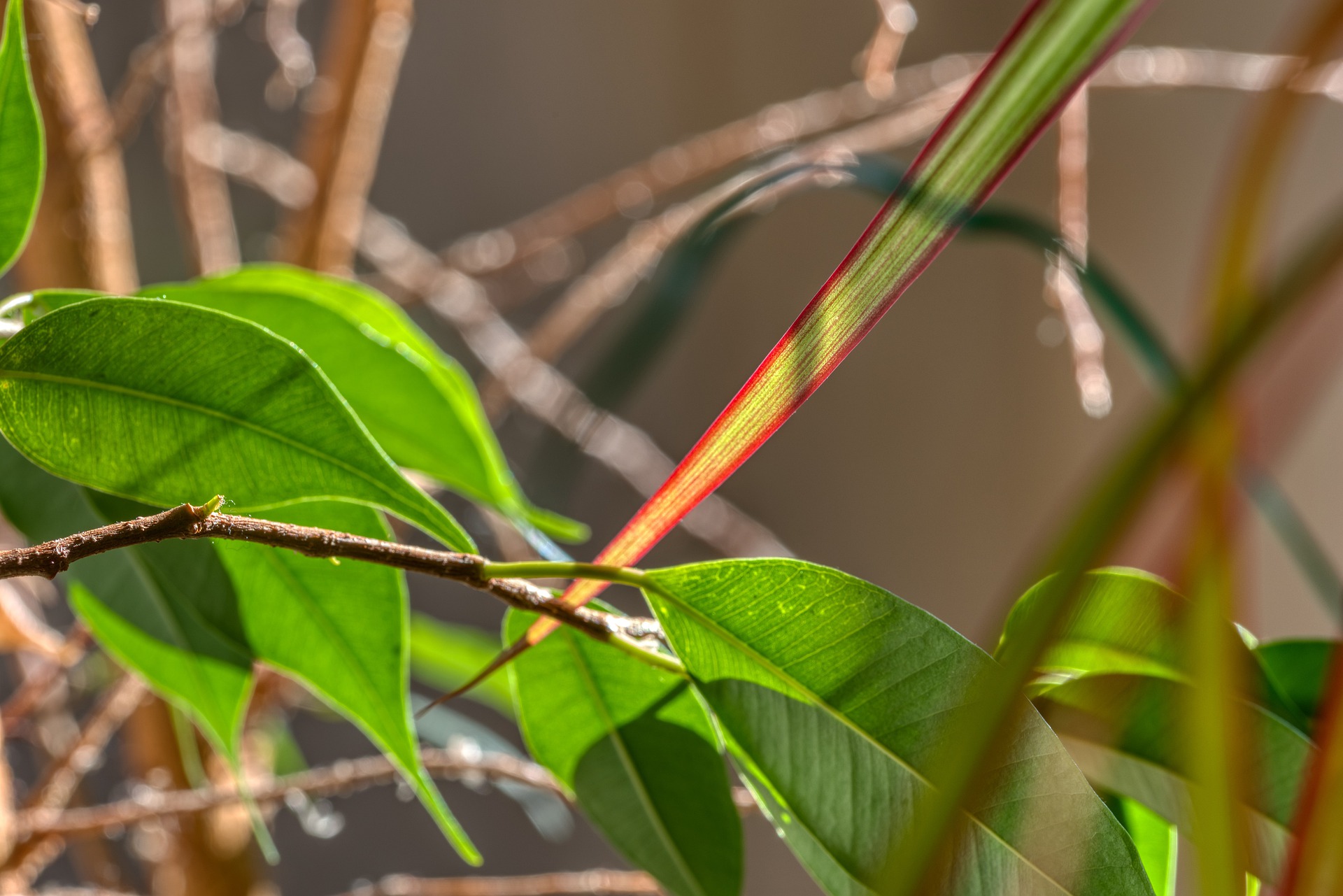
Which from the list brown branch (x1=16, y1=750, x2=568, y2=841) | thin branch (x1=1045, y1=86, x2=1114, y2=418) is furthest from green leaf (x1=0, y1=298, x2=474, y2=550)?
thin branch (x1=1045, y1=86, x2=1114, y2=418)

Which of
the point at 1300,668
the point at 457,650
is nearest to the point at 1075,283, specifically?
the point at 1300,668

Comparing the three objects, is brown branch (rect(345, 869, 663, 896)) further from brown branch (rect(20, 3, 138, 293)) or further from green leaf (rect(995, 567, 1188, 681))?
brown branch (rect(20, 3, 138, 293))

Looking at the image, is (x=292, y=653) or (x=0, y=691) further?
(x=0, y=691)

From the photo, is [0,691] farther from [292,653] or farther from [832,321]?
[832,321]

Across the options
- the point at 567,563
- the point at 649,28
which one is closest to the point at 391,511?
the point at 567,563

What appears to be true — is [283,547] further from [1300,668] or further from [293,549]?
[1300,668]
